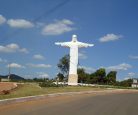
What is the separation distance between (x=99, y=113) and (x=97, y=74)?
107390 millimetres

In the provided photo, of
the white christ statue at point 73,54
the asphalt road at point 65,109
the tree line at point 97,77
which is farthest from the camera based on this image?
the tree line at point 97,77

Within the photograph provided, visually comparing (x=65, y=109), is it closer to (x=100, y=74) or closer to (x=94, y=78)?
(x=100, y=74)

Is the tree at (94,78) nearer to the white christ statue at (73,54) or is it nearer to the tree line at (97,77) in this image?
the tree line at (97,77)

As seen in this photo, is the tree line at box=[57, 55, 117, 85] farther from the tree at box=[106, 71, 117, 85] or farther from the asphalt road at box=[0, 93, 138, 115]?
the asphalt road at box=[0, 93, 138, 115]

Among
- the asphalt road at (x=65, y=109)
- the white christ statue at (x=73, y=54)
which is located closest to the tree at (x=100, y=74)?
the white christ statue at (x=73, y=54)

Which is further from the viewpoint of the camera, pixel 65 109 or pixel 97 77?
pixel 97 77

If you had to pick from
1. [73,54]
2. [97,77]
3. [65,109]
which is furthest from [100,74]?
[65,109]

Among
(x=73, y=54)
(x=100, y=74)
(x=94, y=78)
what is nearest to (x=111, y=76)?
(x=100, y=74)

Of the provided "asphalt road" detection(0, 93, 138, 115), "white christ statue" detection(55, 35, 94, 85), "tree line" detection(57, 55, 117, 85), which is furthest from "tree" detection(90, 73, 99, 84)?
"asphalt road" detection(0, 93, 138, 115)

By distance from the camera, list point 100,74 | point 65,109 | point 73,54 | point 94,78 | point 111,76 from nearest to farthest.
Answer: point 65,109 → point 73,54 → point 100,74 → point 94,78 → point 111,76

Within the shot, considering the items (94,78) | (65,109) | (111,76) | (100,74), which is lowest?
(65,109)

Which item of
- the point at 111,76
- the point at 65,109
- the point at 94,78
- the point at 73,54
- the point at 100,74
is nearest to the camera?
the point at 65,109

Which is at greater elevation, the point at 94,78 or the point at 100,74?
the point at 100,74

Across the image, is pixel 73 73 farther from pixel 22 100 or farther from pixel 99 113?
pixel 99 113
